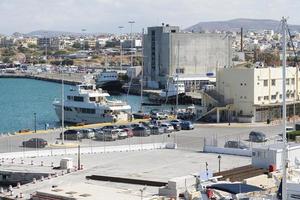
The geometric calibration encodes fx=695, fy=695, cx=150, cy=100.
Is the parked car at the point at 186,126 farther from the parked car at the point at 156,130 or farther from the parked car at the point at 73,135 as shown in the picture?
the parked car at the point at 73,135

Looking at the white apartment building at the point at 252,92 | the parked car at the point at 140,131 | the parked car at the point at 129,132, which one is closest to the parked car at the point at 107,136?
the parked car at the point at 129,132

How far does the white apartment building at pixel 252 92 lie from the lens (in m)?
37.5

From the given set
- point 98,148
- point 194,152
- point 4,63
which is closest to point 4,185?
point 98,148

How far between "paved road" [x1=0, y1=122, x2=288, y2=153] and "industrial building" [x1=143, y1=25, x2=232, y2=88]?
3947 centimetres

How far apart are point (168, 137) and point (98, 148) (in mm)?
5200

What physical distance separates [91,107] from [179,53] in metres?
31.7

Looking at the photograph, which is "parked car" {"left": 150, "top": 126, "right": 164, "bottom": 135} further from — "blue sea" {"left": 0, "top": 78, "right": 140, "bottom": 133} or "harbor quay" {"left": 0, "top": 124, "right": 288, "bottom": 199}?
"blue sea" {"left": 0, "top": 78, "right": 140, "bottom": 133}

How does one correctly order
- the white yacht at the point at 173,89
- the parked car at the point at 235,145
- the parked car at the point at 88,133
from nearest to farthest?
1. the parked car at the point at 235,145
2. the parked car at the point at 88,133
3. the white yacht at the point at 173,89

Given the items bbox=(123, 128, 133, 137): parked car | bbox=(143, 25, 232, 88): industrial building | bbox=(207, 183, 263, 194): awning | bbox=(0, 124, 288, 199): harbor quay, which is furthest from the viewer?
bbox=(143, 25, 232, 88): industrial building

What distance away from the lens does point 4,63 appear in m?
137

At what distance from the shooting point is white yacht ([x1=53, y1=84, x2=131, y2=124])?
43156 millimetres

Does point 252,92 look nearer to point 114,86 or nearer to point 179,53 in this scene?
point 179,53

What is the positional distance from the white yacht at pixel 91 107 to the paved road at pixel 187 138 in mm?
9853

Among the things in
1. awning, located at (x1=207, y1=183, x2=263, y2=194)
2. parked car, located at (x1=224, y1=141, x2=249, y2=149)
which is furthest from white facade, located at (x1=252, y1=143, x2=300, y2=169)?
awning, located at (x1=207, y1=183, x2=263, y2=194)
